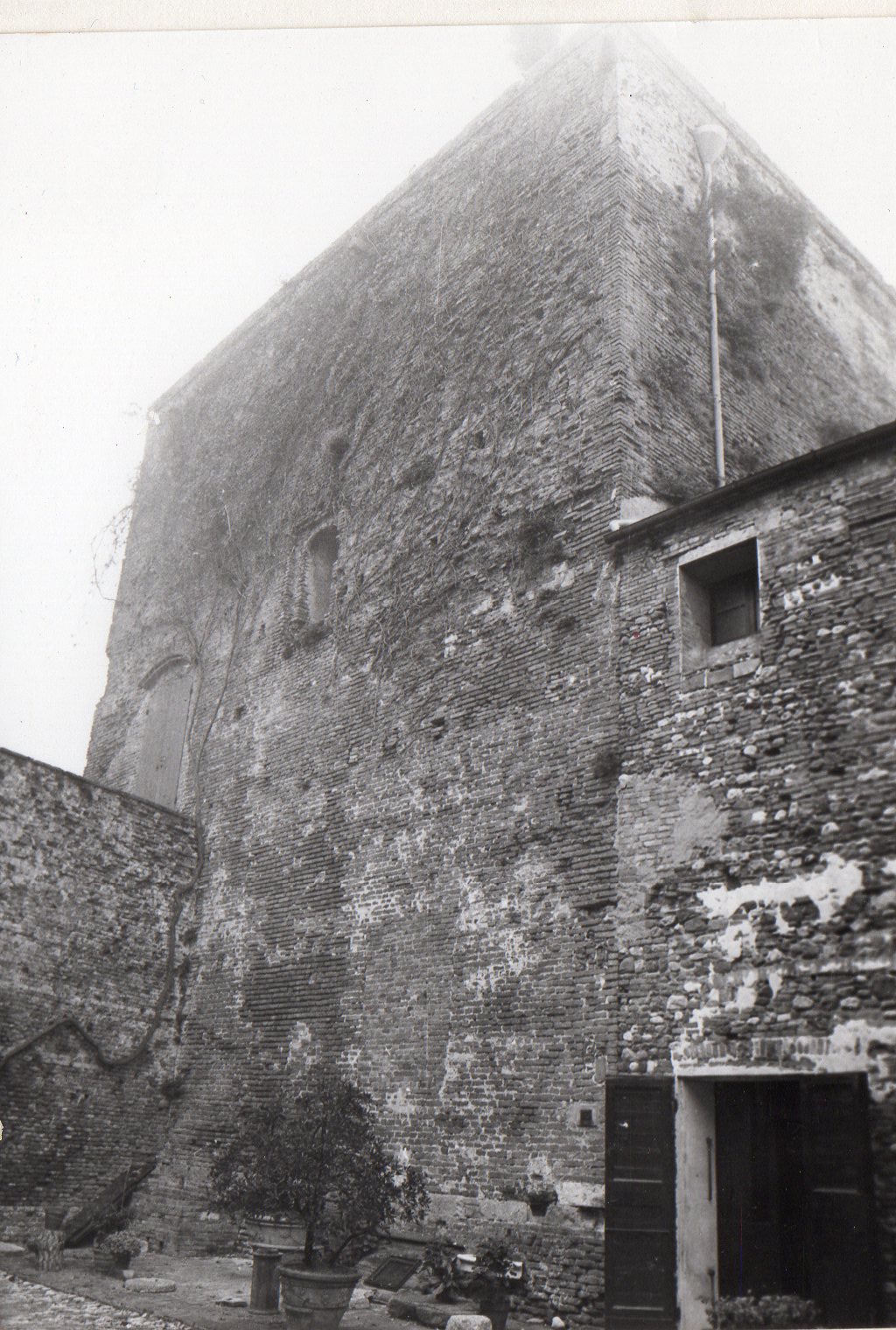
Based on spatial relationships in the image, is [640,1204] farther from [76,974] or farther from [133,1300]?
[76,974]

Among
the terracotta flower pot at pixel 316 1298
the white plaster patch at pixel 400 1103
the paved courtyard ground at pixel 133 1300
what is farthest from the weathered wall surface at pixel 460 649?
the terracotta flower pot at pixel 316 1298

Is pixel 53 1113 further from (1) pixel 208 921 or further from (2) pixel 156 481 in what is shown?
(2) pixel 156 481

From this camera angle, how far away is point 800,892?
7.19 m

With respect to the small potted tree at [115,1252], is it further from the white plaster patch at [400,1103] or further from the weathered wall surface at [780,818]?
the weathered wall surface at [780,818]

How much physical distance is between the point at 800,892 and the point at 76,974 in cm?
863

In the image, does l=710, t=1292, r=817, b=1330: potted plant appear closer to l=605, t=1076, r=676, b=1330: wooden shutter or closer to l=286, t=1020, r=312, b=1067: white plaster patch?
l=605, t=1076, r=676, b=1330: wooden shutter

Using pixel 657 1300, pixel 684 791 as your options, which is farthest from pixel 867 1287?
pixel 684 791

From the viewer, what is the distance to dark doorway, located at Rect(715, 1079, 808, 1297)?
23.4 ft

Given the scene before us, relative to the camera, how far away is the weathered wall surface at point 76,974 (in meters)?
11.6

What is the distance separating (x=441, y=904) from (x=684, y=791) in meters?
2.90

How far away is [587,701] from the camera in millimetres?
9250

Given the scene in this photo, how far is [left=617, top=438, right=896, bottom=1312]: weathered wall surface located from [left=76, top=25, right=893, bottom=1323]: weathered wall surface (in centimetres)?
45

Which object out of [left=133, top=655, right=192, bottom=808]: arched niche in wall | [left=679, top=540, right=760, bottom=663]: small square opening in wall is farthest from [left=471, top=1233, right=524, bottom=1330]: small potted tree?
[left=133, top=655, right=192, bottom=808]: arched niche in wall

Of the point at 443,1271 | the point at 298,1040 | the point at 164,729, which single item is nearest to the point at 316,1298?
the point at 443,1271
